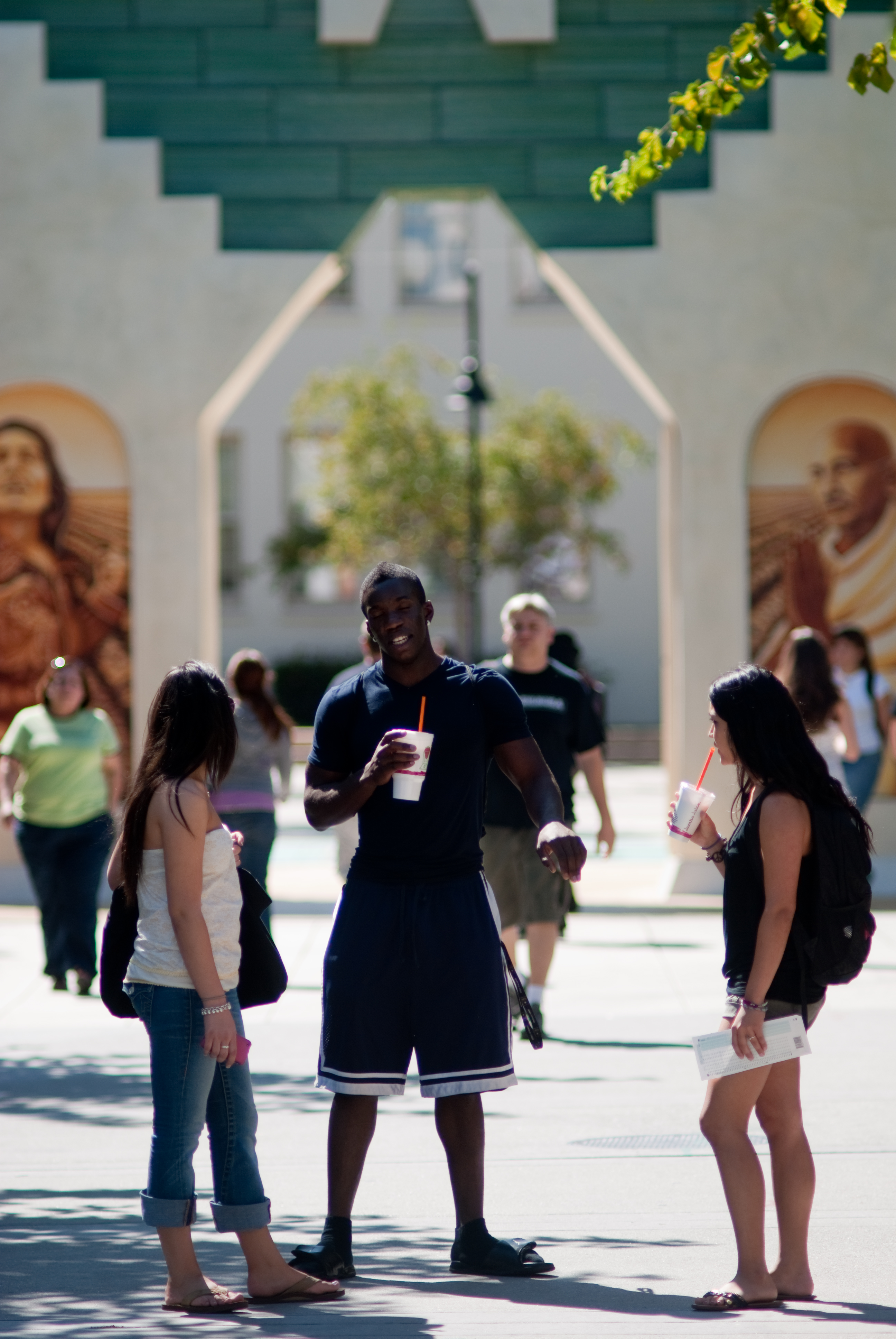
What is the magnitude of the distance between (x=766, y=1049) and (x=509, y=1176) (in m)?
1.86

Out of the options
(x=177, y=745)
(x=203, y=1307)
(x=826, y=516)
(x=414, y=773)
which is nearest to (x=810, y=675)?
(x=826, y=516)

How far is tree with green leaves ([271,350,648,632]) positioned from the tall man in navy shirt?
2467 centimetres

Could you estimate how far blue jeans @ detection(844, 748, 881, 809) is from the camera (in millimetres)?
12320

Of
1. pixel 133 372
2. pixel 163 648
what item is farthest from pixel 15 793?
pixel 133 372

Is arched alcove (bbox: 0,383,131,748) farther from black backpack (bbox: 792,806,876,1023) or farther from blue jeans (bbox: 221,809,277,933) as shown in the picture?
black backpack (bbox: 792,806,876,1023)

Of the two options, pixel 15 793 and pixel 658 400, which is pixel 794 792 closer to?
pixel 15 793

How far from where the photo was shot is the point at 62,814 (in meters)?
9.82

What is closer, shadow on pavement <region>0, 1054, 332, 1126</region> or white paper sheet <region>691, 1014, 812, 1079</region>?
white paper sheet <region>691, 1014, 812, 1079</region>

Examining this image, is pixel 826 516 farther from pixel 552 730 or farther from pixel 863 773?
pixel 552 730

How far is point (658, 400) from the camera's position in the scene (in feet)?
45.0

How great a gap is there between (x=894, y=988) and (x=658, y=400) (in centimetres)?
552

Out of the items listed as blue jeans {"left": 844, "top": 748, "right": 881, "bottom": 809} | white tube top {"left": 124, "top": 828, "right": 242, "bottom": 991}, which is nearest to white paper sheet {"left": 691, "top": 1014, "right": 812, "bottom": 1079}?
white tube top {"left": 124, "top": 828, "right": 242, "bottom": 991}

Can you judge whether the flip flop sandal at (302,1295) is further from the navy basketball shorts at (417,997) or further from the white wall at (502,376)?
the white wall at (502,376)

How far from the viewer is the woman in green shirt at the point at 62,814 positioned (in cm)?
975
